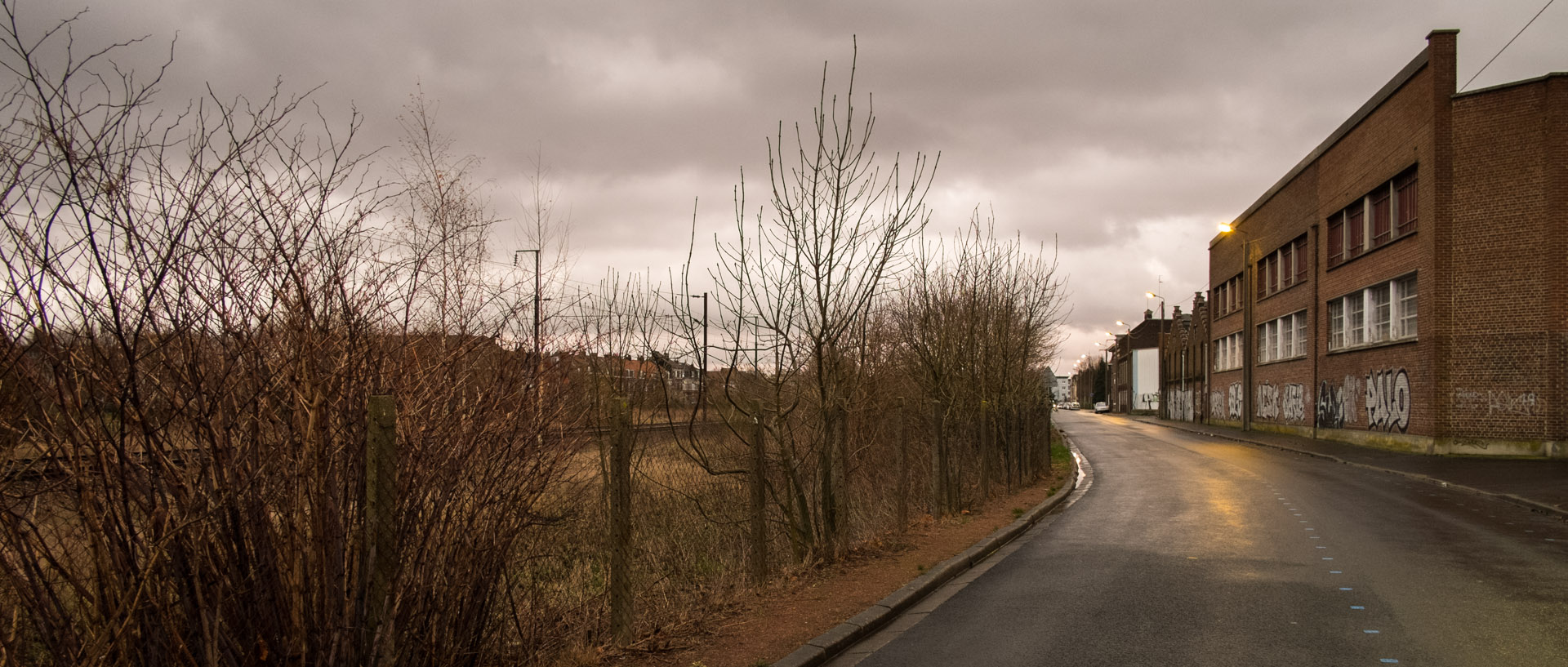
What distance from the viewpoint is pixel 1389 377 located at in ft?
87.3

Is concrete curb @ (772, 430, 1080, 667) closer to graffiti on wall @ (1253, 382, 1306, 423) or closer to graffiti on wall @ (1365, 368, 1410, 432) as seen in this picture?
graffiti on wall @ (1365, 368, 1410, 432)

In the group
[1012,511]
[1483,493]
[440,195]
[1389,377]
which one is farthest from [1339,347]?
[440,195]

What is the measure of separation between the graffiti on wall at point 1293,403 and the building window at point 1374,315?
3.18 metres

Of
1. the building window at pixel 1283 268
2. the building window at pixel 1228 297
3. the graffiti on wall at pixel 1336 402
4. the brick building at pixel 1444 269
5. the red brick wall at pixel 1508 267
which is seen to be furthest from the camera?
the building window at pixel 1228 297

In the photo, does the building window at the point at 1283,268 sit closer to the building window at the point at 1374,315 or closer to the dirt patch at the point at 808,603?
the building window at the point at 1374,315

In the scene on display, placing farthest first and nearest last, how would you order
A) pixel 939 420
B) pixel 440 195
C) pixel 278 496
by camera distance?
1. pixel 939 420
2. pixel 440 195
3. pixel 278 496

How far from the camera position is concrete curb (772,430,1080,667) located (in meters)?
5.79

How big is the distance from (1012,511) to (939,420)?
179 centimetres

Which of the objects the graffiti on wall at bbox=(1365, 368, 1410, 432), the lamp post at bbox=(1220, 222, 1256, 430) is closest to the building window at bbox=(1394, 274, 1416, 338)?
the graffiti on wall at bbox=(1365, 368, 1410, 432)

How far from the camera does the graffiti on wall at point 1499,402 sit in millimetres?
22312

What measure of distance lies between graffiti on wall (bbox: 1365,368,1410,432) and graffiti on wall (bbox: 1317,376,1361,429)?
46.9 inches

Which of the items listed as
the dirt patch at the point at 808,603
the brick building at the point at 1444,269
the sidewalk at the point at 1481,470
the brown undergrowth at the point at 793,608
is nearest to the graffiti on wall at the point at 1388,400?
the brick building at the point at 1444,269

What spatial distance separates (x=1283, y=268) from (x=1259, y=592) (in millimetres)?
35386

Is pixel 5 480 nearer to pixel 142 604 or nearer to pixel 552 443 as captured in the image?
pixel 142 604
